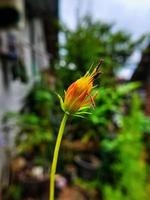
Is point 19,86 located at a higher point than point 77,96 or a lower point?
higher

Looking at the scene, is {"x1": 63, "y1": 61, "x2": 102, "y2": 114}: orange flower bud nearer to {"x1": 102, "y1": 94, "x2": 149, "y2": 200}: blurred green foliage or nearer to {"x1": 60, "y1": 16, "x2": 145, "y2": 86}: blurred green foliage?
{"x1": 60, "y1": 16, "x2": 145, "y2": 86}: blurred green foliage

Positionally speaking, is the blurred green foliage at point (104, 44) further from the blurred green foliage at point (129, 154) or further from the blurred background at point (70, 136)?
the blurred green foliage at point (129, 154)

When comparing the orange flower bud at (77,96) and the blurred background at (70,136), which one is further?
the blurred background at (70,136)

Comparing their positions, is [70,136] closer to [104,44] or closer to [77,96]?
[104,44]

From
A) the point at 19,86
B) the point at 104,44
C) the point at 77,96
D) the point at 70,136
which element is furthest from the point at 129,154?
the point at 77,96

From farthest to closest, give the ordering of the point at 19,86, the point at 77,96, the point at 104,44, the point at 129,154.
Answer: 1. the point at 19,86
2. the point at 129,154
3. the point at 104,44
4. the point at 77,96

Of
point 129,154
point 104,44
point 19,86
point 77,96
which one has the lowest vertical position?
point 129,154

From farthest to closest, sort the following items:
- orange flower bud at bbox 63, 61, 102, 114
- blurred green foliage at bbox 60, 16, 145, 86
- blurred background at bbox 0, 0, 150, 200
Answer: blurred background at bbox 0, 0, 150, 200, blurred green foliage at bbox 60, 16, 145, 86, orange flower bud at bbox 63, 61, 102, 114

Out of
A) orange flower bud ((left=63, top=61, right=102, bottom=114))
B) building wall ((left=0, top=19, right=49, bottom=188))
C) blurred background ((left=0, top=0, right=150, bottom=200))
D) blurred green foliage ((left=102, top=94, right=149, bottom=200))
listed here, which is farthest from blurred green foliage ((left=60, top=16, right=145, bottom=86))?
orange flower bud ((left=63, top=61, right=102, bottom=114))

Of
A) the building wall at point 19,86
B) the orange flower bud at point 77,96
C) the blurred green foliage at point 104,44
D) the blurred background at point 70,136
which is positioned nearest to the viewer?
the orange flower bud at point 77,96

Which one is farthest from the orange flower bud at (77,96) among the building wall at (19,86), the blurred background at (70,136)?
the building wall at (19,86)

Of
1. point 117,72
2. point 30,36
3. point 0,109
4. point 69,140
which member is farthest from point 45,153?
point 30,36
